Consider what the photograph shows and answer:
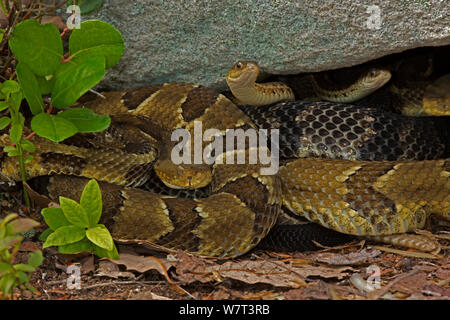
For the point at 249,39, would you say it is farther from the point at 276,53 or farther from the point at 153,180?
the point at 153,180

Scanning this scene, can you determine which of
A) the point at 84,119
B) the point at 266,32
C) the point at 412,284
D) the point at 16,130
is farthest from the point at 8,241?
the point at 266,32

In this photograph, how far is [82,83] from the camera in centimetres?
318

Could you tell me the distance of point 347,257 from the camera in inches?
138

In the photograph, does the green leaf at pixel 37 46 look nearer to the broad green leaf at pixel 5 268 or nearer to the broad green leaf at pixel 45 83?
the broad green leaf at pixel 45 83

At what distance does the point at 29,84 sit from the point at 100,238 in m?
1.05

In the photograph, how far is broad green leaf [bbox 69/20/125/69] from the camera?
3318 millimetres

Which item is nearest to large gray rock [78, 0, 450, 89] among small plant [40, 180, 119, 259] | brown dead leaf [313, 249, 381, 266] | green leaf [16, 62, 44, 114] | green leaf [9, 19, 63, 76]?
green leaf [9, 19, 63, 76]

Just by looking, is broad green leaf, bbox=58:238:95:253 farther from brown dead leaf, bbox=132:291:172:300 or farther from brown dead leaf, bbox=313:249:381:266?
brown dead leaf, bbox=313:249:381:266

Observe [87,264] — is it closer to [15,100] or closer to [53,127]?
[53,127]

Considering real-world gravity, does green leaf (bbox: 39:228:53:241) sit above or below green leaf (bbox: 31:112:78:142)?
below

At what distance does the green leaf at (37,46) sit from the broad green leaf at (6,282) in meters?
1.37

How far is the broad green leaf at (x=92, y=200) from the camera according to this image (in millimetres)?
3029

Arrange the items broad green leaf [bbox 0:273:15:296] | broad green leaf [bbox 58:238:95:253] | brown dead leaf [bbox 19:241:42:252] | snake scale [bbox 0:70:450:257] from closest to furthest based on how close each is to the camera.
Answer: broad green leaf [bbox 0:273:15:296] → broad green leaf [bbox 58:238:95:253] → brown dead leaf [bbox 19:241:42:252] → snake scale [bbox 0:70:450:257]

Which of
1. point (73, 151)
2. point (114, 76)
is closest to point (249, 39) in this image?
point (114, 76)
